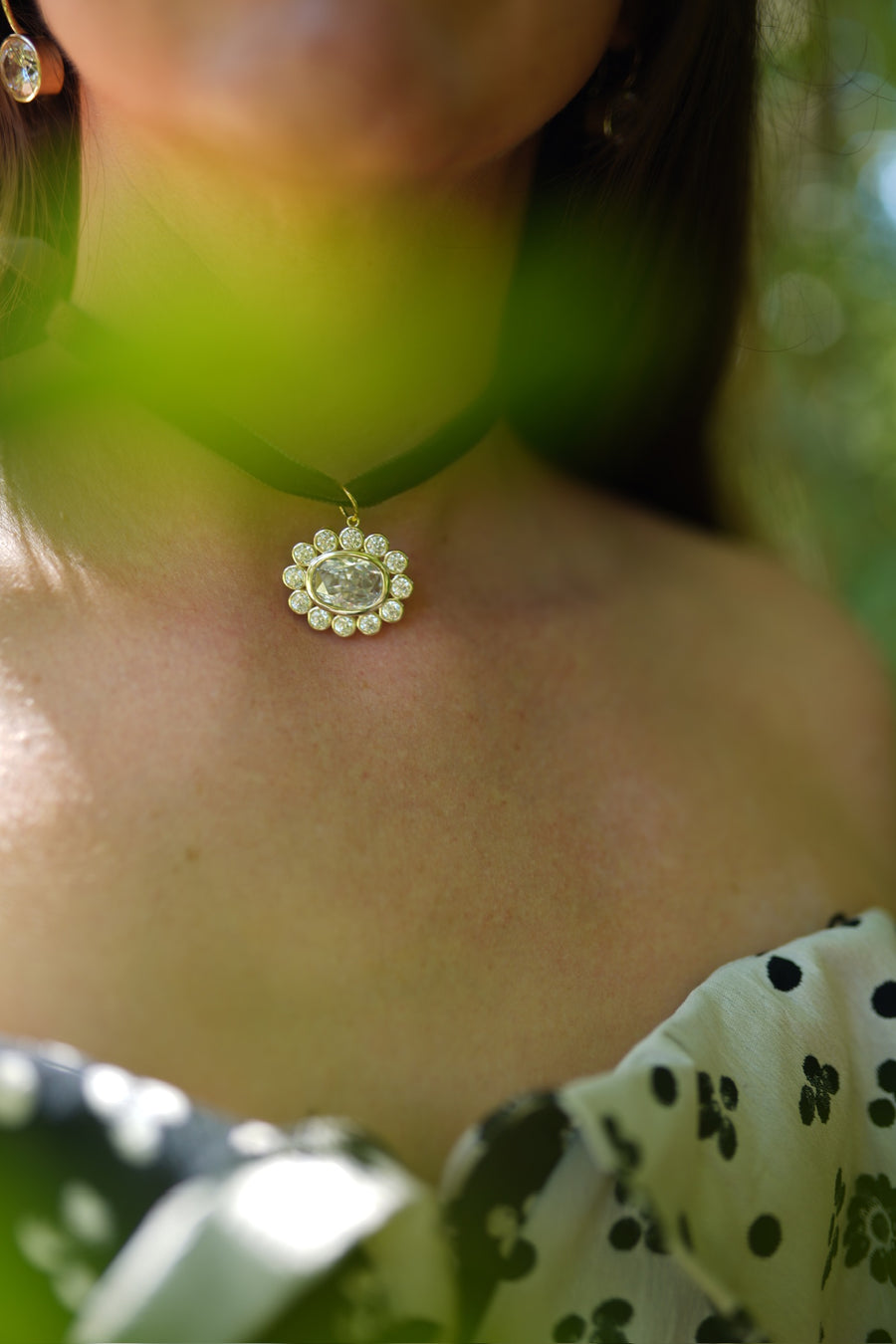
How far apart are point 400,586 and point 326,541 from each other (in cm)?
9

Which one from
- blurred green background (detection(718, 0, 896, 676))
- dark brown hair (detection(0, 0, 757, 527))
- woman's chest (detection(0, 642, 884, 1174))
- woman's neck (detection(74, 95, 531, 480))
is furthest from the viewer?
blurred green background (detection(718, 0, 896, 676))

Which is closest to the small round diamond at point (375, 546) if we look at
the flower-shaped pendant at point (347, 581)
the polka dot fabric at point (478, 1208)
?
the flower-shaped pendant at point (347, 581)

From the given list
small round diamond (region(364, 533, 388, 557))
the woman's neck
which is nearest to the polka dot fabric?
small round diamond (region(364, 533, 388, 557))

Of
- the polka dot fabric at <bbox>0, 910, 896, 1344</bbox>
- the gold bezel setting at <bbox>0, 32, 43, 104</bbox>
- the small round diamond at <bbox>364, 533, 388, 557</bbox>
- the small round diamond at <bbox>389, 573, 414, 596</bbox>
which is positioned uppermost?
the gold bezel setting at <bbox>0, 32, 43, 104</bbox>

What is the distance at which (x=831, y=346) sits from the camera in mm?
2186

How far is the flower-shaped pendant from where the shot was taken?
1125 mm

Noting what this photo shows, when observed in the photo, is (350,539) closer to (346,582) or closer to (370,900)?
(346,582)

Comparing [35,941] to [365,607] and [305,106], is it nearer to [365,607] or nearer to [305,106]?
[365,607]

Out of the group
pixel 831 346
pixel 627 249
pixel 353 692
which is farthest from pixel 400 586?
pixel 831 346

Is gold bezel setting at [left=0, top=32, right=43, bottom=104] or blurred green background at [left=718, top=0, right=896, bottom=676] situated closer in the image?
gold bezel setting at [left=0, top=32, right=43, bottom=104]

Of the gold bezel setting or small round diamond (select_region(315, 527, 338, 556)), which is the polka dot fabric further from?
the gold bezel setting

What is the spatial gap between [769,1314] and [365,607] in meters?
0.69

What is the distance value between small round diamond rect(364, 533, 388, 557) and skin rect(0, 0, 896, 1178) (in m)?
0.06

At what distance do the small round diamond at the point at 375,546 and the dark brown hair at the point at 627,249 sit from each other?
39 cm
